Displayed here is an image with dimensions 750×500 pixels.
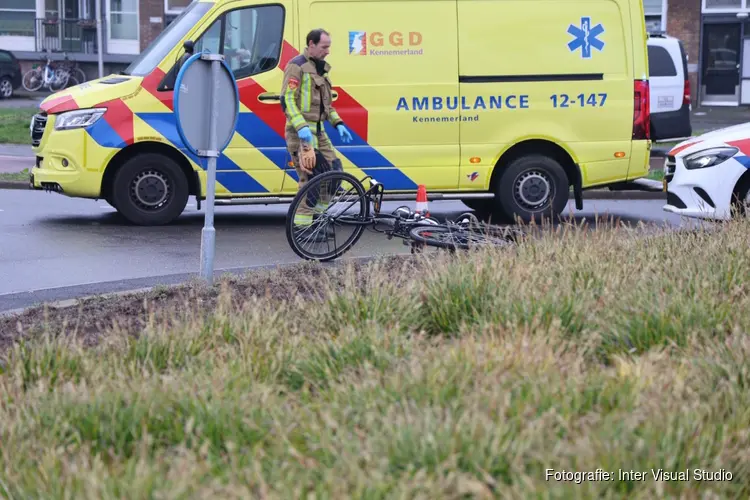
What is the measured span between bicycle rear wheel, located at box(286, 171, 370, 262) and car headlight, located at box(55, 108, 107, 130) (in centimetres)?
307

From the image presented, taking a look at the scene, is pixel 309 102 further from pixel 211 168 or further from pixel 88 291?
pixel 88 291

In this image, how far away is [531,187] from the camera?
1173 centimetres

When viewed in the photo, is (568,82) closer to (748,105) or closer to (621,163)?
(621,163)

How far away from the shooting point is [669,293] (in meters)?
5.76

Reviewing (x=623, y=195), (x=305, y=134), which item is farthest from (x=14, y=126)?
(x=305, y=134)

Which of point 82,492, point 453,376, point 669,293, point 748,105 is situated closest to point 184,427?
point 82,492

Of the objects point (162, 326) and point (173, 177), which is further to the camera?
point (173, 177)

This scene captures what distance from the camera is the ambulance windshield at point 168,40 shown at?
438 inches

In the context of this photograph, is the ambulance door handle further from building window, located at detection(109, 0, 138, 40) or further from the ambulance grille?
building window, located at detection(109, 0, 138, 40)

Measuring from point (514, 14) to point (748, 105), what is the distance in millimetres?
25066

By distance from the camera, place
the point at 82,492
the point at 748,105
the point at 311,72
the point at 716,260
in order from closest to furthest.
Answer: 1. the point at 82,492
2. the point at 716,260
3. the point at 311,72
4. the point at 748,105

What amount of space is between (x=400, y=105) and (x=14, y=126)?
13401 mm

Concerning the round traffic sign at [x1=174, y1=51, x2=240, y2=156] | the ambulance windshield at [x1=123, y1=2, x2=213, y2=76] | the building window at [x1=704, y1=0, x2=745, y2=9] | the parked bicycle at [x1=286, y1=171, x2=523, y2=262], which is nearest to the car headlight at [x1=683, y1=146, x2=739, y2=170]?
the parked bicycle at [x1=286, y1=171, x2=523, y2=262]

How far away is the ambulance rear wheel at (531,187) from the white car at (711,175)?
1.16 m
